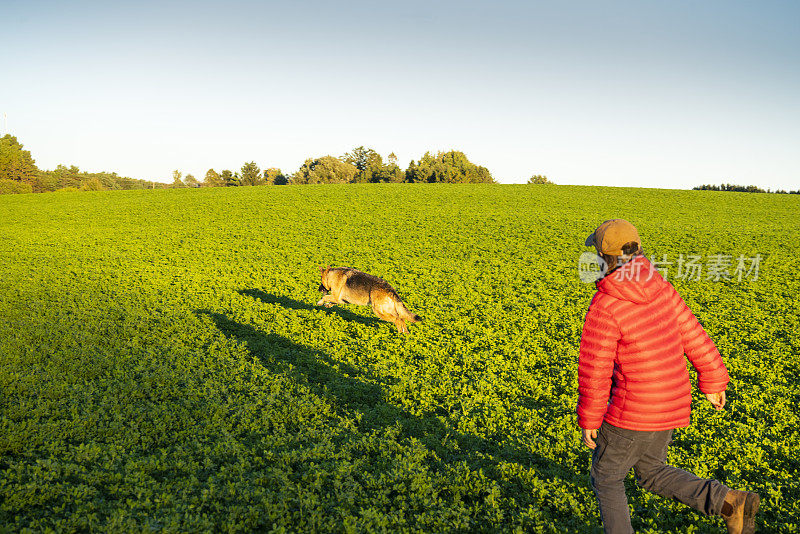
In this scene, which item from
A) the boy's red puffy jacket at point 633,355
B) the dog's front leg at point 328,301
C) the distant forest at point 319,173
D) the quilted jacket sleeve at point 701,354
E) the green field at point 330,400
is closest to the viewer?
the boy's red puffy jacket at point 633,355

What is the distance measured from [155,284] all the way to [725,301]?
762 inches

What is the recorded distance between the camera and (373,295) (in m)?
10.5

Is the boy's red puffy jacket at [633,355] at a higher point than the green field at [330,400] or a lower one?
higher

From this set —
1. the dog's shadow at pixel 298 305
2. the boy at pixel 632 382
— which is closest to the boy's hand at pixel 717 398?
the boy at pixel 632 382

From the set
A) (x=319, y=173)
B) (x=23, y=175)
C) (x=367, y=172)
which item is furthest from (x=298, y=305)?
(x=23, y=175)

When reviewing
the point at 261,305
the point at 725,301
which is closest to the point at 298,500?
the point at 261,305

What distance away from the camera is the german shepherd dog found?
10.4 meters

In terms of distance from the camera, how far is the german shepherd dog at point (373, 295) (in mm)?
10406

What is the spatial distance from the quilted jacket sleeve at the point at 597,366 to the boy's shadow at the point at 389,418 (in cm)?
190

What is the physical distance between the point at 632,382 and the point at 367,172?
8368 centimetres

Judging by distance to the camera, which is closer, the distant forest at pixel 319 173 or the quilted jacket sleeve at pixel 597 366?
the quilted jacket sleeve at pixel 597 366

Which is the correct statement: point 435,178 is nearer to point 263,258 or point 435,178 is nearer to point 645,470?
point 263,258

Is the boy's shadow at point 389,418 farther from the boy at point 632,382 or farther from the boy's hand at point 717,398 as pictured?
the boy's hand at point 717,398

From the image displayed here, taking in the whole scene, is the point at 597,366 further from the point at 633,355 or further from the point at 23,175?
the point at 23,175
